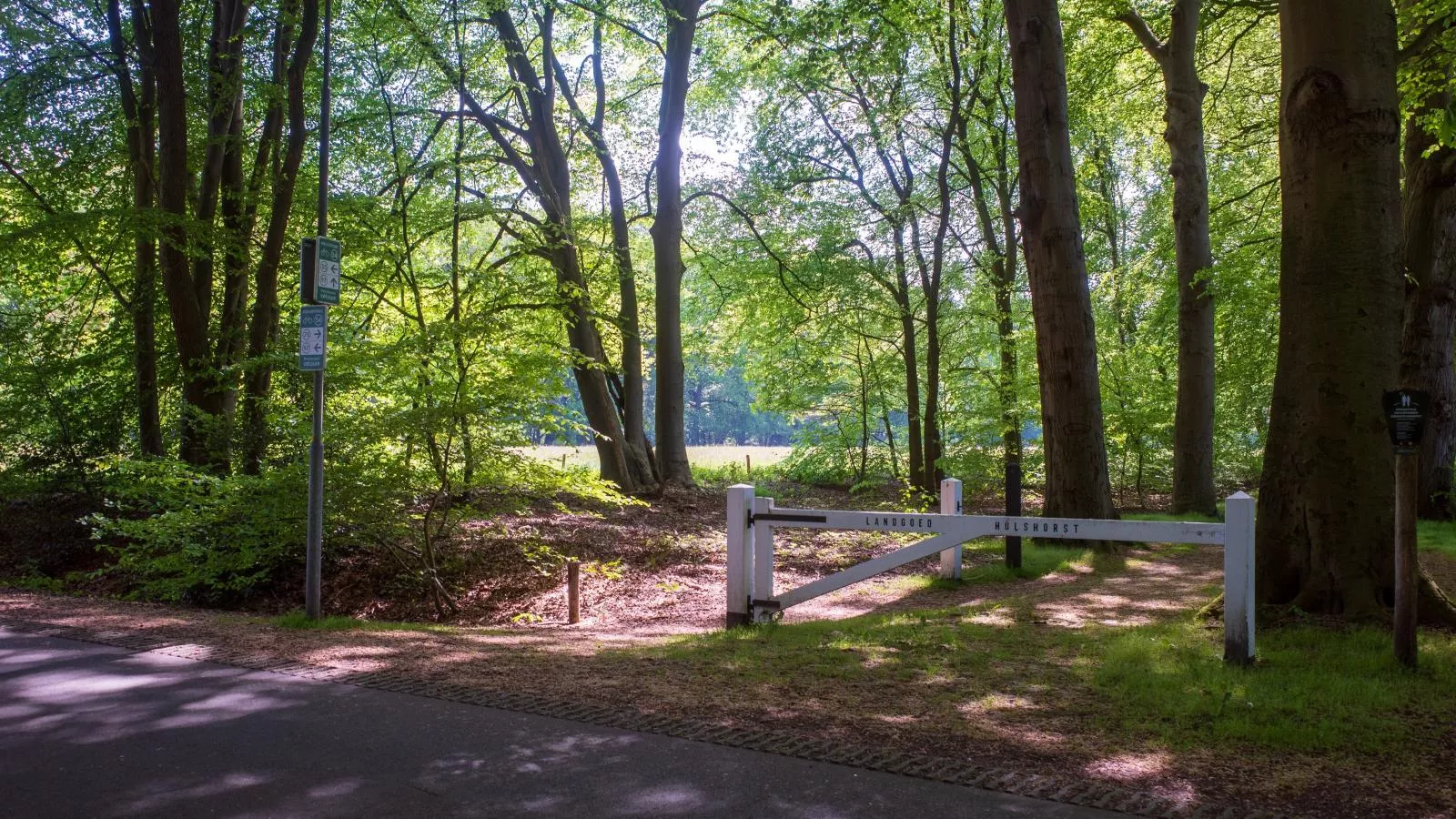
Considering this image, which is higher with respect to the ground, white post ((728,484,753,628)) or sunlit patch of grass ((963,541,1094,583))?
white post ((728,484,753,628))

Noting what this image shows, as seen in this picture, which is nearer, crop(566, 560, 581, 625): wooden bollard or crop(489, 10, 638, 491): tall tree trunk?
crop(566, 560, 581, 625): wooden bollard

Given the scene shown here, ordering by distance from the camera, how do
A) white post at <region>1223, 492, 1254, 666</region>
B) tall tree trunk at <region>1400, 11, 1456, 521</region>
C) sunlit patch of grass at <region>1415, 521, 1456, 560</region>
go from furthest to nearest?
1. tall tree trunk at <region>1400, 11, 1456, 521</region>
2. sunlit patch of grass at <region>1415, 521, 1456, 560</region>
3. white post at <region>1223, 492, 1254, 666</region>

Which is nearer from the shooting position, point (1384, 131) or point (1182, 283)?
point (1384, 131)

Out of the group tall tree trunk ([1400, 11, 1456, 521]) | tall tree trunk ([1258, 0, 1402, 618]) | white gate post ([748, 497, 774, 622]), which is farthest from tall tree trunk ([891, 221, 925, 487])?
tall tree trunk ([1258, 0, 1402, 618])

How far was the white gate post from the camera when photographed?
8.63m

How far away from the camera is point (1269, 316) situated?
21922mm

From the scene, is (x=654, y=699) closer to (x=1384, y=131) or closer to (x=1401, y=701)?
(x=1401, y=701)

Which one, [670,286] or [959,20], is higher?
[959,20]

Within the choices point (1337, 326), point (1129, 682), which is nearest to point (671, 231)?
point (1337, 326)

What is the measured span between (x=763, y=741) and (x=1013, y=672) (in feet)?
7.10

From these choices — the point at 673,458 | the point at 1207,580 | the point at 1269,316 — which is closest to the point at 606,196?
the point at 673,458

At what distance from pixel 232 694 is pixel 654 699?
255 cm

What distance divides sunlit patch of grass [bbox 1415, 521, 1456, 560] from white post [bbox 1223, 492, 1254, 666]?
701 centimetres

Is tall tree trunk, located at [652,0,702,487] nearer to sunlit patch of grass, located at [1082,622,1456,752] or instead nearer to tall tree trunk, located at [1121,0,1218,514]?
tall tree trunk, located at [1121,0,1218,514]
